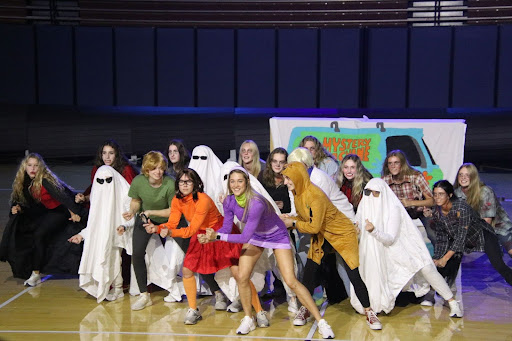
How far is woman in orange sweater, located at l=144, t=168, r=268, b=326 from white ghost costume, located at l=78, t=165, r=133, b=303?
2.85 ft

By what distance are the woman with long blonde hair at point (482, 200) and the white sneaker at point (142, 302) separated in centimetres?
327

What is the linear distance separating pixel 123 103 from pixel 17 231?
7.99 m

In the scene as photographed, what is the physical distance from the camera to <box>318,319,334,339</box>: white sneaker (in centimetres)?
555

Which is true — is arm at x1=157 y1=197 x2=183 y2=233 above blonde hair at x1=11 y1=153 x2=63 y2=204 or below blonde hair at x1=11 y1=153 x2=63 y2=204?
below

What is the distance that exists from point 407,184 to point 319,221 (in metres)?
1.82

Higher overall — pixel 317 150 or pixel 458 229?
pixel 317 150

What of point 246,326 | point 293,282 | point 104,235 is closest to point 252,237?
point 293,282

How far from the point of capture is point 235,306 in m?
6.39

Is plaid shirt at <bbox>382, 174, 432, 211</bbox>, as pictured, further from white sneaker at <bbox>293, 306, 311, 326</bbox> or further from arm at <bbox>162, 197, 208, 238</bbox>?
arm at <bbox>162, 197, 208, 238</bbox>

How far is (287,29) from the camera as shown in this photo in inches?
573

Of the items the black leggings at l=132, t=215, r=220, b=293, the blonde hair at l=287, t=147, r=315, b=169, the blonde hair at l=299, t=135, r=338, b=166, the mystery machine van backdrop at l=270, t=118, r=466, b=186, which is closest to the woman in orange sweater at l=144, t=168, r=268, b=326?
the black leggings at l=132, t=215, r=220, b=293

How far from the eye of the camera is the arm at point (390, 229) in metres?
6.07

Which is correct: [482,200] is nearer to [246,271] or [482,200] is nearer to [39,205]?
[246,271]

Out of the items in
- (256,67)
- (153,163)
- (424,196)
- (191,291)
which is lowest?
(191,291)
